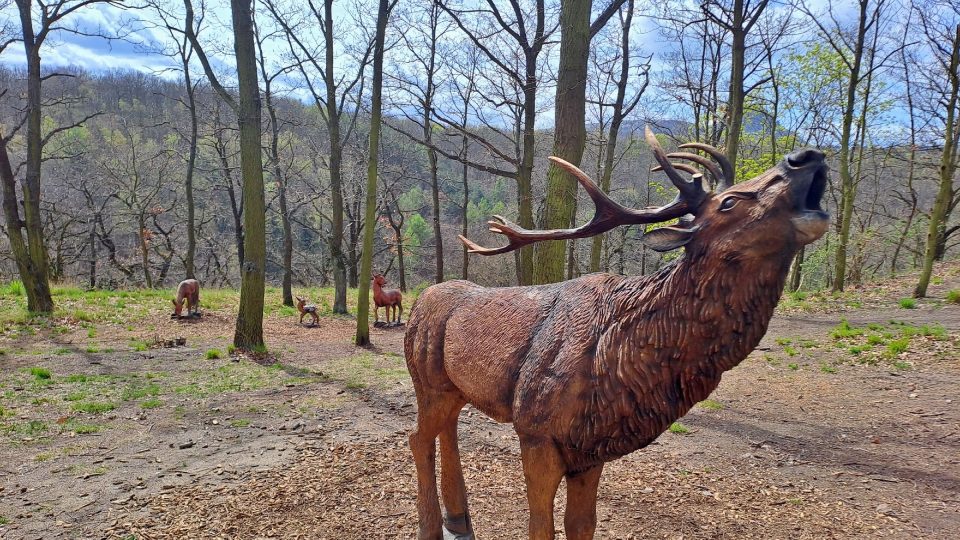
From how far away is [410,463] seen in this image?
4.89 metres

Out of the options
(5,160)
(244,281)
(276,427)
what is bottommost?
(276,427)

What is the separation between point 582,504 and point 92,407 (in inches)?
258

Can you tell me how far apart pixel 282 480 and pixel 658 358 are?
3.91 meters

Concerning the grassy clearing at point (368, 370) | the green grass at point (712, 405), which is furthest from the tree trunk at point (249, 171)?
the green grass at point (712, 405)

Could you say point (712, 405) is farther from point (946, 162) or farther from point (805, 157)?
point (946, 162)

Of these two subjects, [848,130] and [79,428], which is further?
[848,130]

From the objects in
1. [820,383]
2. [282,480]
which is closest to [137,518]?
[282,480]

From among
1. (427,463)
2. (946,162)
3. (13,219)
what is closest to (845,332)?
(946,162)

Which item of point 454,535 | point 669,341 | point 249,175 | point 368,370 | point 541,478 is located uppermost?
point 249,175

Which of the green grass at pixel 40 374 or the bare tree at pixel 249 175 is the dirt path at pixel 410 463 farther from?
the bare tree at pixel 249 175

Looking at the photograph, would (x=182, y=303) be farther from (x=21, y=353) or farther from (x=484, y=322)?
(x=484, y=322)

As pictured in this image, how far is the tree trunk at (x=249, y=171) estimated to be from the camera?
902cm

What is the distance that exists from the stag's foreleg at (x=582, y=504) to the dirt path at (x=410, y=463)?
133 centimetres

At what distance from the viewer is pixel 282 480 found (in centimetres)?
448
